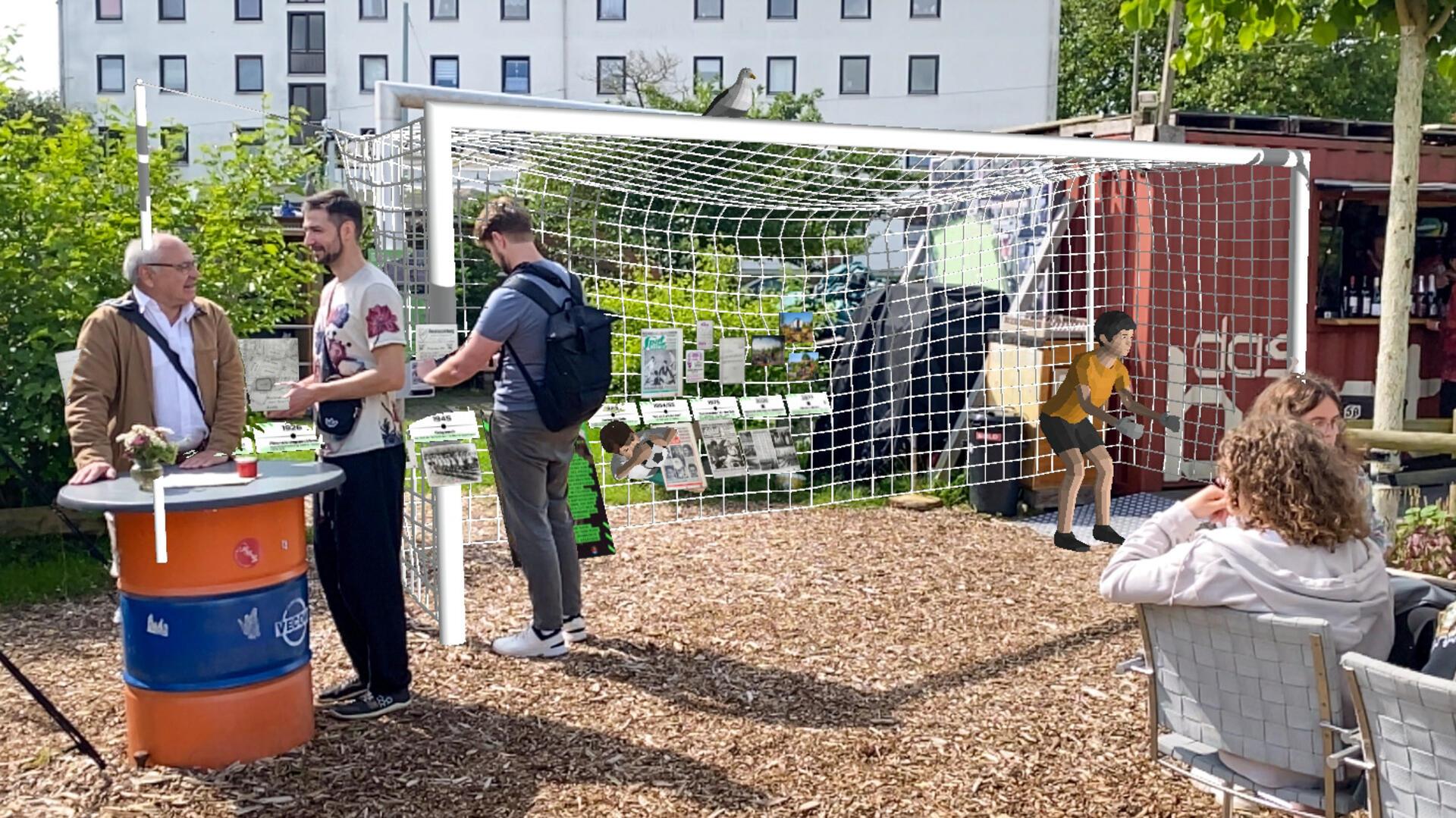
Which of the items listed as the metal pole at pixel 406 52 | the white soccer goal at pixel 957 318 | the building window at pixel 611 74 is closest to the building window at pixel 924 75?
the building window at pixel 611 74

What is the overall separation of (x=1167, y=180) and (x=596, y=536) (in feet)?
17.1

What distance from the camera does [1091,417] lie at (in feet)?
23.5

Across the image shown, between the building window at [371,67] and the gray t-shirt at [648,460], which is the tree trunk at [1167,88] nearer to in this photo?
the gray t-shirt at [648,460]

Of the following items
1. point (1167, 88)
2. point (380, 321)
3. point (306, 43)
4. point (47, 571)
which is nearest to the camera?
point (380, 321)

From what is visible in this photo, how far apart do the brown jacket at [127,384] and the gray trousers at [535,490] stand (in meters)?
0.96

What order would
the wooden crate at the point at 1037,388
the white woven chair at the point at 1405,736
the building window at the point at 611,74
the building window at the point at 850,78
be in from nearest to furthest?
the white woven chair at the point at 1405,736, the wooden crate at the point at 1037,388, the building window at the point at 611,74, the building window at the point at 850,78

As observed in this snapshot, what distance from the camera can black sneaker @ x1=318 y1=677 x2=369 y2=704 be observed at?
4742 mm

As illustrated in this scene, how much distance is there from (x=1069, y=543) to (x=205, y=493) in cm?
492

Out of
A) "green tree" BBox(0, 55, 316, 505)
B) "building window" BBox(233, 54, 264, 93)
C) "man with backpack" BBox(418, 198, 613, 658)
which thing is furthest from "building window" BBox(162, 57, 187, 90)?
"man with backpack" BBox(418, 198, 613, 658)

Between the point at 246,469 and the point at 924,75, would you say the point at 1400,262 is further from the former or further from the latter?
the point at 924,75

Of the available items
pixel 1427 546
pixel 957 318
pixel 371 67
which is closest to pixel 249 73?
pixel 371 67

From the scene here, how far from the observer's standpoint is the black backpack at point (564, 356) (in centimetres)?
506

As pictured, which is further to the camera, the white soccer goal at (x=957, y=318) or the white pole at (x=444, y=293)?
the white soccer goal at (x=957, y=318)

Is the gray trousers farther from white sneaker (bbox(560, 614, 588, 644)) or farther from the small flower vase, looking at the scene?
the small flower vase
